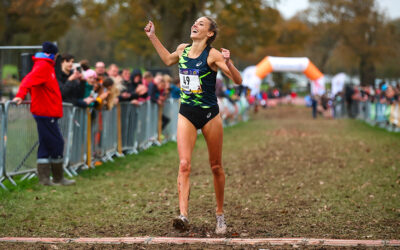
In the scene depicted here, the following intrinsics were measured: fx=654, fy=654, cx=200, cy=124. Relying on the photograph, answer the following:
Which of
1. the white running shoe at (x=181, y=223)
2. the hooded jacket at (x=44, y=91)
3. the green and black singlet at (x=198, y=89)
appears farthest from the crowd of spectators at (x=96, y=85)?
the white running shoe at (x=181, y=223)

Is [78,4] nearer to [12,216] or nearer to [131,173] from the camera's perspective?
[131,173]

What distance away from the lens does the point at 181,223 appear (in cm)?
617

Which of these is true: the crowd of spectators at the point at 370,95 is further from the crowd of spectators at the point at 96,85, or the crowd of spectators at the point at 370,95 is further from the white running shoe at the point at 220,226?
the white running shoe at the point at 220,226

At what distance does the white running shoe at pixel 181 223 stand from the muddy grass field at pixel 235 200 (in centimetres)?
22

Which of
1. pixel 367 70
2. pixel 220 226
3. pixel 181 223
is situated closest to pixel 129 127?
pixel 220 226

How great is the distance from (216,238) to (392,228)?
6.39 feet

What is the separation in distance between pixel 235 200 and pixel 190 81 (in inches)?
118

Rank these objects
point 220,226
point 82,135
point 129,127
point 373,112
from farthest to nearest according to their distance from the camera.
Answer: point 373,112
point 129,127
point 82,135
point 220,226

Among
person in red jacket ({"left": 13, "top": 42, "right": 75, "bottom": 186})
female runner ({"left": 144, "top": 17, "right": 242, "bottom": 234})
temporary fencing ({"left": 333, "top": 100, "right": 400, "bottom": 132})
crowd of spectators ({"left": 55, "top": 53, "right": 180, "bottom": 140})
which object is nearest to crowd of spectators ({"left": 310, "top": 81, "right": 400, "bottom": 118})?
temporary fencing ({"left": 333, "top": 100, "right": 400, "bottom": 132})

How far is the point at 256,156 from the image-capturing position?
597 inches

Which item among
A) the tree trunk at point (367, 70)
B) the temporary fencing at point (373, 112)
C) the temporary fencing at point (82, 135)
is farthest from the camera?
the tree trunk at point (367, 70)

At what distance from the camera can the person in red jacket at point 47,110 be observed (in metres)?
9.47

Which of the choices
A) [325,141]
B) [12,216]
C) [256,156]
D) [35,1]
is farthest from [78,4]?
[12,216]

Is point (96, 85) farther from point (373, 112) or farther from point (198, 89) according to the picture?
point (373, 112)
